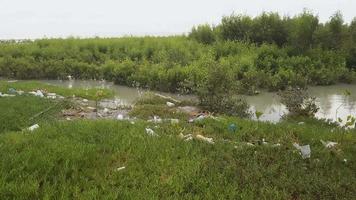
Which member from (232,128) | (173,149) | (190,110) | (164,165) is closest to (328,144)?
(232,128)

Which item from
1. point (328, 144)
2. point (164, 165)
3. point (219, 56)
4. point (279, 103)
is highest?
point (219, 56)

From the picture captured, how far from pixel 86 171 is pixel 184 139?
1.71 meters

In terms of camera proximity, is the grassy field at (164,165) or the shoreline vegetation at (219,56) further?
the shoreline vegetation at (219,56)

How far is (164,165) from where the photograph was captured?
5176 mm

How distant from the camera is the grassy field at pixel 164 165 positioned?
14.8 ft

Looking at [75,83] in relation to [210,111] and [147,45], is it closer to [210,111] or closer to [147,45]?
[147,45]

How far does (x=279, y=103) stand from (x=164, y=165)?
7609mm

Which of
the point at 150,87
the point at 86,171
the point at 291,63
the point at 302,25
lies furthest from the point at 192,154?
the point at 302,25

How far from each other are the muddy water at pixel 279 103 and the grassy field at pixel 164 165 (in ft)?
13.5

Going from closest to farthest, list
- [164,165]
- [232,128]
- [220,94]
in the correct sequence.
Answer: [164,165], [232,128], [220,94]

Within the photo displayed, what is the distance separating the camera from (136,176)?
4875 millimetres

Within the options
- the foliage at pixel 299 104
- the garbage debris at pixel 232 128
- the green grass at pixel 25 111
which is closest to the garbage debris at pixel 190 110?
the foliage at pixel 299 104

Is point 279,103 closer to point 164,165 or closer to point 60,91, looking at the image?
point 60,91

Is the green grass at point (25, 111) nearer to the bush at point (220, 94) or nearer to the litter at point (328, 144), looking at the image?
the bush at point (220, 94)
